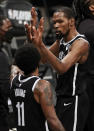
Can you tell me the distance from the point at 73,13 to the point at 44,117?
1.44 metres

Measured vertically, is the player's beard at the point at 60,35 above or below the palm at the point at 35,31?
below

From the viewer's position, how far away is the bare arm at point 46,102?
4.00 meters

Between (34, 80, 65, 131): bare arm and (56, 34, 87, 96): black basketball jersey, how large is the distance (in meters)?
0.88

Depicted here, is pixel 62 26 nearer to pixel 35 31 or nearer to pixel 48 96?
pixel 35 31

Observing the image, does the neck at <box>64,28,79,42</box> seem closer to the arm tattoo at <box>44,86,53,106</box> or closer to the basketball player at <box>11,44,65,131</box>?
the basketball player at <box>11,44,65,131</box>

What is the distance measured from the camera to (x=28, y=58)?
13.5ft

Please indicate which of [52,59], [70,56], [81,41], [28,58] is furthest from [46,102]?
[81,41]

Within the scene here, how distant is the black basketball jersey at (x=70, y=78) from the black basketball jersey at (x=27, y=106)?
81 cm

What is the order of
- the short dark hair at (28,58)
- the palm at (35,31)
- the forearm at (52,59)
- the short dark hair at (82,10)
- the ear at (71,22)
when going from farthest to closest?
the short dark hair at (82,10) < the ear at (71,22) < the forearm at (52,59) < the palm at (35,31) < the short dark hair at (28,58)

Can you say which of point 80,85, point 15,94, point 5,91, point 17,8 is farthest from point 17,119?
point 17,8

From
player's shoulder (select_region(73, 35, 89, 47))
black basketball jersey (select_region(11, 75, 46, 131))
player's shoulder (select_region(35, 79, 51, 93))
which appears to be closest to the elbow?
black basketball jersey (select_region(11, 75, 46, 131))

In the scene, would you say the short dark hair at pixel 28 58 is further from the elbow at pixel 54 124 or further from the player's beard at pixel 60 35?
the player's beard at pixel 60 35

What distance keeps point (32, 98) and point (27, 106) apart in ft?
0.31

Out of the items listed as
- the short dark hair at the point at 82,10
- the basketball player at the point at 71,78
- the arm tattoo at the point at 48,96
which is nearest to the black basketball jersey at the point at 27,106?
the arm tattoo at the point at 48,96
